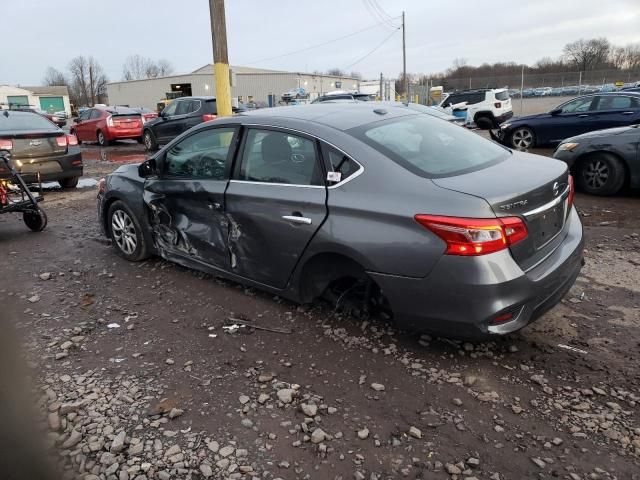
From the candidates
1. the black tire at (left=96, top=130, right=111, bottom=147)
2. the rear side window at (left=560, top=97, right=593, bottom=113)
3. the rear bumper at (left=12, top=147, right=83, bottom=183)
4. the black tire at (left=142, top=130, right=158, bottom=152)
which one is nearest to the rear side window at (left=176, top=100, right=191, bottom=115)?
the black tire at (left=142, top=130, right=158, bottom=152)

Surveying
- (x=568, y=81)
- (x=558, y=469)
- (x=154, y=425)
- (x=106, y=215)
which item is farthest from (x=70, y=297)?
(x=568, y=81)

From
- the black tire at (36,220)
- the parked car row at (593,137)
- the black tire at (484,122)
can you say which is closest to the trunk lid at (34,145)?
the black tire at (36,220)

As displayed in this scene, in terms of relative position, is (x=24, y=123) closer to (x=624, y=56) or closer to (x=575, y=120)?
(x=575, y=120)

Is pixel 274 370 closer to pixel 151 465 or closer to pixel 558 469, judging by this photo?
pixel 151 465

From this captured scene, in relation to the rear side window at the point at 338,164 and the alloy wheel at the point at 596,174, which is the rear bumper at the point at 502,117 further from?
the rear side window at the point at 338,164

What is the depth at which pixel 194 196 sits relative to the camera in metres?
4.28

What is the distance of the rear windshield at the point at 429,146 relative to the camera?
3.27m

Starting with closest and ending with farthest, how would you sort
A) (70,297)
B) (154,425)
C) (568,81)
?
(154,425), (70,297), (568,81)

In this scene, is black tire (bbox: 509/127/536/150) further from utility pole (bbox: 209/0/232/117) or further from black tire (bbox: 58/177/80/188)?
black tire (bbox: 58/177/80/188)

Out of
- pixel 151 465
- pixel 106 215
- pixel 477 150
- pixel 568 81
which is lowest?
pixel 151 465

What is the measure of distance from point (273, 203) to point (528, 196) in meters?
1.72

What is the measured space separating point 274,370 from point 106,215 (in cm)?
329

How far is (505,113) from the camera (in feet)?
68.8

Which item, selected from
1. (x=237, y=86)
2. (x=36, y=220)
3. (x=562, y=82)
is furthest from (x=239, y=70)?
(x=36, y=220)
